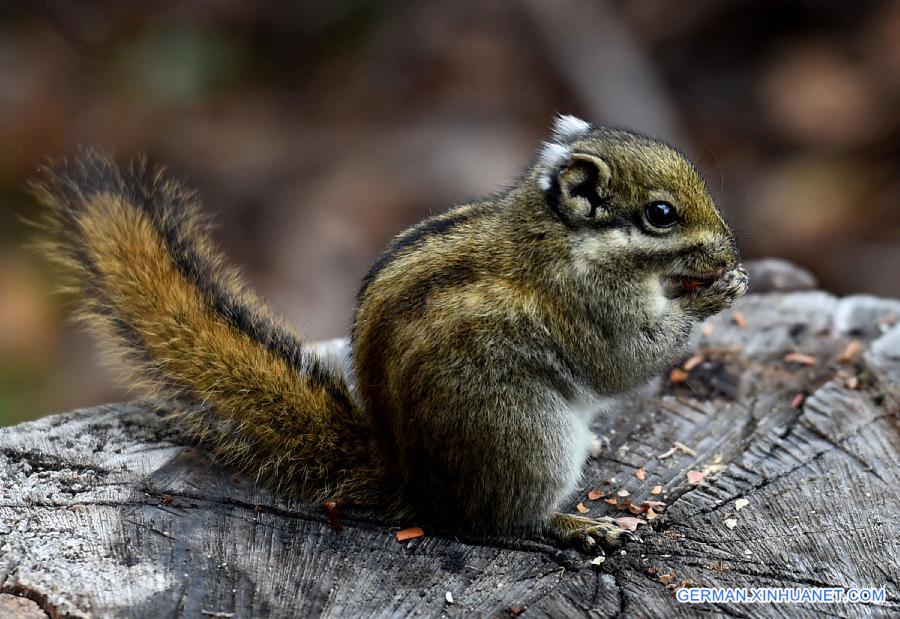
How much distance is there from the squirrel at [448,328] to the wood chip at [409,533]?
53 mm

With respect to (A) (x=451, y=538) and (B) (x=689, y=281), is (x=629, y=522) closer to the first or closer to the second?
(A) (x=451, y=538)

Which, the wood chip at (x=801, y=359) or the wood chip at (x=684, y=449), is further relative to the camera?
the wood chip at (x=801, y=359)

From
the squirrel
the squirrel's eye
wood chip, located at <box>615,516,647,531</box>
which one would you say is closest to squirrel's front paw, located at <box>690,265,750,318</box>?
the squirrel

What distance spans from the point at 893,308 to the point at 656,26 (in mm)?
3791

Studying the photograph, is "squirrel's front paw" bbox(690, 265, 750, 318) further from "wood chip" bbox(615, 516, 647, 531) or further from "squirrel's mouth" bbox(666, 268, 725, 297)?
"wood chip" bbox(615, 516, 647, 531)

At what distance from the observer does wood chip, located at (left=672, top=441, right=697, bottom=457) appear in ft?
9.68

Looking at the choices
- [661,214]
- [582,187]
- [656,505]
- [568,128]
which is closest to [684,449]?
[656,505]

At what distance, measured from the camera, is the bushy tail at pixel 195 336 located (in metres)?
2.71

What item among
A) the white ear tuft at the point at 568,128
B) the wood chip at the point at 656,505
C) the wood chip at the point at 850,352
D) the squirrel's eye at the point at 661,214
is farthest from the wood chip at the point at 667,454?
the white ear tuft at the point at 568,128

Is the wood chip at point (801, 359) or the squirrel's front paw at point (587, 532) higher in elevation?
the wood chip at point (801, 359)

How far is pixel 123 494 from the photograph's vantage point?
2.60m

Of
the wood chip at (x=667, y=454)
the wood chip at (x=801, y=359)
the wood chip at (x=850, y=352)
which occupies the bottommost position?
the wood chip at (x=667, y=454)

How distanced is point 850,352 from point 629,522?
116 centimetres

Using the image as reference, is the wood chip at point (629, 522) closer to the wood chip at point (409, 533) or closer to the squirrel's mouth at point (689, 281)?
the wood chip at point (409, 533)
